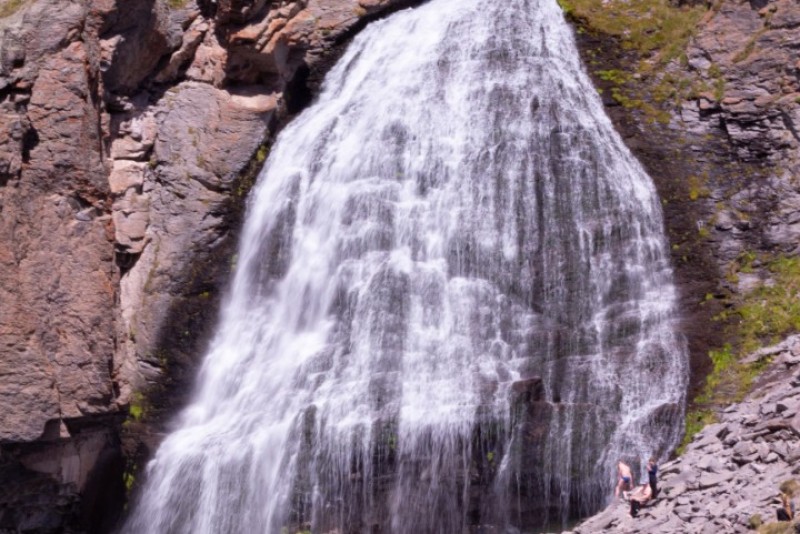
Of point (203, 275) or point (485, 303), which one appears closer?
point (485, 303)

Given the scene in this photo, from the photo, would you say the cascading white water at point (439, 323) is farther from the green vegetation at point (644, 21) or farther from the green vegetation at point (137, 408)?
the green vegetation at point (644, 21)

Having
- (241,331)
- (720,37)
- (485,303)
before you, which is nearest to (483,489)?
(485,303)

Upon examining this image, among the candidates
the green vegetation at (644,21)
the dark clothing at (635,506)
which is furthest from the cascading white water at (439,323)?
the green vegetation at (644,21)

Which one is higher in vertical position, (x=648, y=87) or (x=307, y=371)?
(x=648, y=87)

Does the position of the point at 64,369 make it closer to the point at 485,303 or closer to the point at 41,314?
the point at 41,314

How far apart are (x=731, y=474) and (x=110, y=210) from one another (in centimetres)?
1093

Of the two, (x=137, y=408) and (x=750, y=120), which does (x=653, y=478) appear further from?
(x=137, y=408)

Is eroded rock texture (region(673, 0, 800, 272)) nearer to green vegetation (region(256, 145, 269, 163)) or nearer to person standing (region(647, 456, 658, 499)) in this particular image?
person standing (region(647, 456, 658, 499))

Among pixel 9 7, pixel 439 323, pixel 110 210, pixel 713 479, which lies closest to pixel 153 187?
pixel 110 210

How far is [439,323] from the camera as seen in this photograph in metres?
15.0

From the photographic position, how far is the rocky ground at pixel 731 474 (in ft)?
35.3

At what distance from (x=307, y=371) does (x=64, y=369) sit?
12.6 feet

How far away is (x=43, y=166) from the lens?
1569 centimetres

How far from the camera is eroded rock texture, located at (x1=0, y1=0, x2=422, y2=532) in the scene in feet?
49.7
